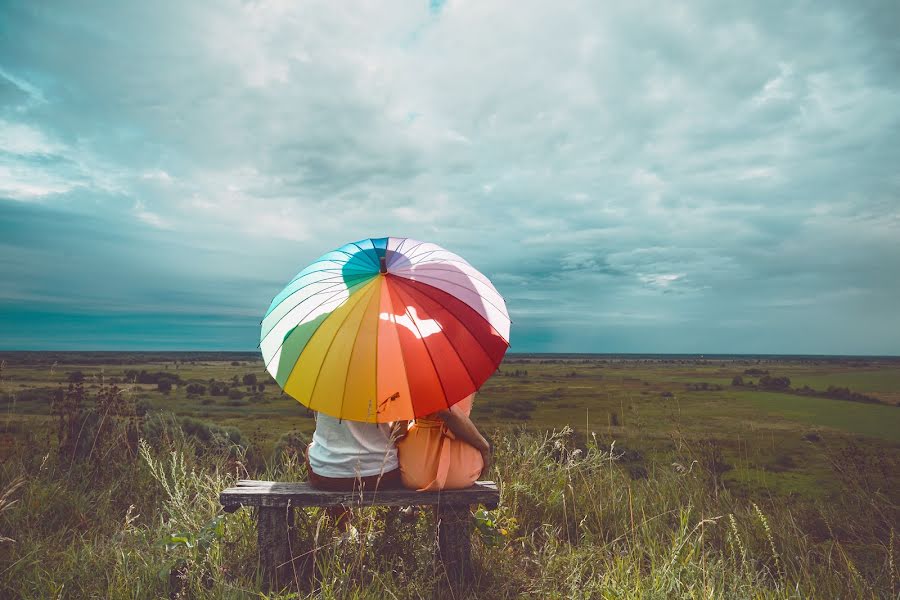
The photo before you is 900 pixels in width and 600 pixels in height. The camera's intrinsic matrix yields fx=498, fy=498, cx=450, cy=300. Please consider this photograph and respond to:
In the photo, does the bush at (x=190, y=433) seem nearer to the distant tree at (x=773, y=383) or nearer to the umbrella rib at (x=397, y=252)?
the umbrella rib at (x=397, y=252)

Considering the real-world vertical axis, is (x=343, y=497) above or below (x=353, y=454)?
below

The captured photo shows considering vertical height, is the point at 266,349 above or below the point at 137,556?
above

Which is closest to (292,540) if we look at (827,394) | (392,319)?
(392,319)

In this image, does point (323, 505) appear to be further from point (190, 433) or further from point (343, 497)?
point (190, 433)

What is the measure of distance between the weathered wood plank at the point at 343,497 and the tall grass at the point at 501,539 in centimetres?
20

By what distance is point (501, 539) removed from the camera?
416cm

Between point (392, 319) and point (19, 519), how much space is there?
4.44 meters

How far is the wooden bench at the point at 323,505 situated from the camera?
10.8 feet

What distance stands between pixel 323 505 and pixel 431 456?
A: 2.55 ft

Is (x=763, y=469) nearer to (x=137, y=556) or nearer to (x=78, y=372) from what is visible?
(x=137, y=556)

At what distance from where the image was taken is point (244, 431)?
8906mm

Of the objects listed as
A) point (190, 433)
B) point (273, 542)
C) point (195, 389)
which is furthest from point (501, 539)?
point (195, 389)

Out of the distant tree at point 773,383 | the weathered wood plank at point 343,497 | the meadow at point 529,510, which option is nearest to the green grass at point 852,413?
the distant tree at point 773,383

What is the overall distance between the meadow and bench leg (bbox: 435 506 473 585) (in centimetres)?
12
